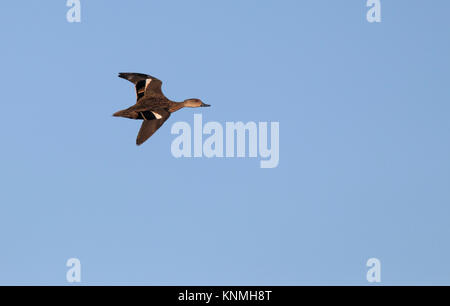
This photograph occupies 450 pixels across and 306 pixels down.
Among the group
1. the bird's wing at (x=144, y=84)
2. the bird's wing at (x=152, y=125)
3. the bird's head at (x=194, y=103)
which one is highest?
the bird's wing at (x=144, y=84)

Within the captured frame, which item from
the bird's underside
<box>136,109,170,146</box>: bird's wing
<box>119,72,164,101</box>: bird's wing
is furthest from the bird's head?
<box>119,72,164,101</box>: bird's wing

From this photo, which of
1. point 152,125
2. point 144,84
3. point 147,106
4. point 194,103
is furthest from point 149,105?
point 194,103

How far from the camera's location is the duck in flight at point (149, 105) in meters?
29.8

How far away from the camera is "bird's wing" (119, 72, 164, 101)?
3147cm

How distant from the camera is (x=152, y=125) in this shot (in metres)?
30.0

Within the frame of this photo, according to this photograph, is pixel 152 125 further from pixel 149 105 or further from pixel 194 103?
pixel 194 103

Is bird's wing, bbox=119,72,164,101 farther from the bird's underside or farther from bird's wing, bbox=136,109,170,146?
bird's wing, bbox=136,109,170,146

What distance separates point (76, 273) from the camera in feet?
92.9

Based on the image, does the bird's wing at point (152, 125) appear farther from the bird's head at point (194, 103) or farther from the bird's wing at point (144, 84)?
the bird's wing at point (144, 84)

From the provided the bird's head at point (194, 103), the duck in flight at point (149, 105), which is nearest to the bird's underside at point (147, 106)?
the duck in flight at point (149, 105)
